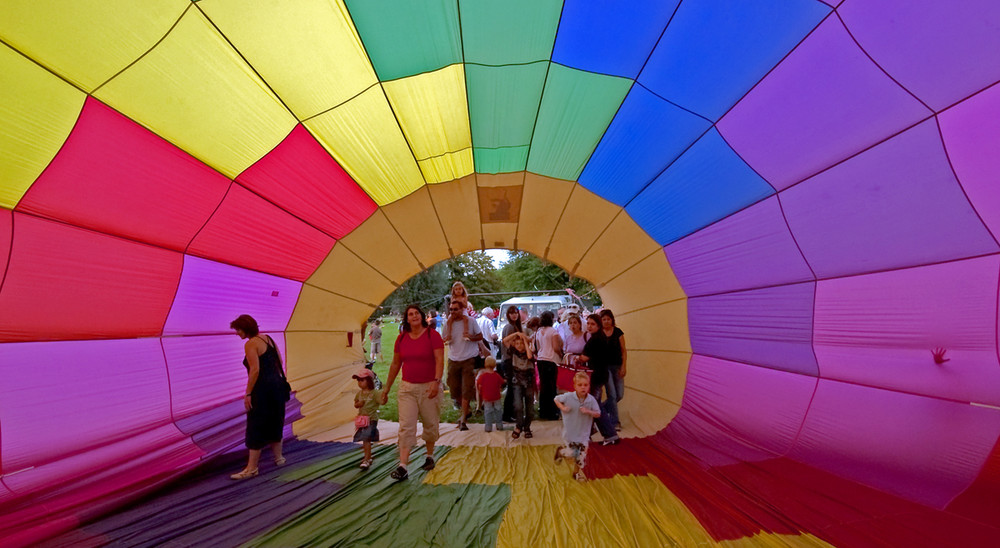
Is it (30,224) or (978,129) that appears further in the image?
(30,224)

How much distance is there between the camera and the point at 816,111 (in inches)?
132

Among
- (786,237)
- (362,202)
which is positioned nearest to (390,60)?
(362,202)

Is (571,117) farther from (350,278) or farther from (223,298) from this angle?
(223,298)

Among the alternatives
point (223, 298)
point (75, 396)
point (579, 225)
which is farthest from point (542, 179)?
point (75, 396)

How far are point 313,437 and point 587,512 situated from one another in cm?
355

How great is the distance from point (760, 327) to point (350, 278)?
479 centimetres

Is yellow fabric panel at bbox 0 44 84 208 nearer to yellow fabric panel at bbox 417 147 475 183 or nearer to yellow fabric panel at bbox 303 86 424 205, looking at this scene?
yellow fabric panel at bbox 303 86 424 205

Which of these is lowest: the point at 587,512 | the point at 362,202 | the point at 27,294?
the point at 587,512

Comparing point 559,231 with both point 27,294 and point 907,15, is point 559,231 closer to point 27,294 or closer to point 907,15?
point 907,15

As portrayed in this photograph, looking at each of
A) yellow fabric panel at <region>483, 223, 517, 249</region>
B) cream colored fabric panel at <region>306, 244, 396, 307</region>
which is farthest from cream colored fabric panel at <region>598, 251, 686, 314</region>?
cream colored fabric panel at <region>306, 244, 396, 307</region>

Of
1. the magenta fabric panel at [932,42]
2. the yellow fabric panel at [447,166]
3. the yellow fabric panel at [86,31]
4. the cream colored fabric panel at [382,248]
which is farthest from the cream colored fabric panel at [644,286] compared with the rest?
the yellow fabric panel at [86,31]

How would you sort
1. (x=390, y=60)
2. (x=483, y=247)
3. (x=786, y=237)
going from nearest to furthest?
(x=390, y=60), (x=786, y=237), (x=483, y=247)

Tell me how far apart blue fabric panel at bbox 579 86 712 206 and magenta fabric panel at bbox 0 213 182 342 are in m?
4.17

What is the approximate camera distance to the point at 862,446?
3.70 meters
